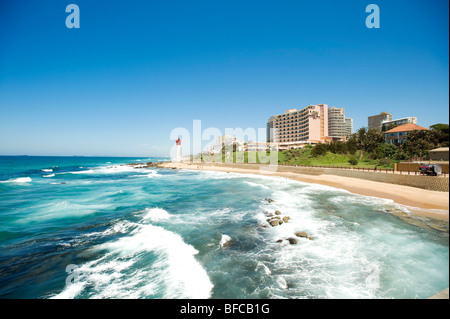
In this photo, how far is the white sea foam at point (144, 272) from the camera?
21.1 ft

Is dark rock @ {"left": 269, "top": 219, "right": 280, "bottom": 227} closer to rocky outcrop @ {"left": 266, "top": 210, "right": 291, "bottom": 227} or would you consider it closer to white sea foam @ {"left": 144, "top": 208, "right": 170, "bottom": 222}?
rocky outcrop @ {"left": 266, "top": 210, "right": 291, "bottom": 227}

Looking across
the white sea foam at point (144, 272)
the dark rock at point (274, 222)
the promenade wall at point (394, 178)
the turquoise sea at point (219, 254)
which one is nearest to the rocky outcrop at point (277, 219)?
the dark rock at point (274, 222)

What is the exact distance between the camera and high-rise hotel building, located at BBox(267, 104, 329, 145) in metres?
70.9

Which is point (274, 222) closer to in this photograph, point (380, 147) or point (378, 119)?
point (380, 147)

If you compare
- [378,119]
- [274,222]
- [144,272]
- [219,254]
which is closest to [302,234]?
[274,222]

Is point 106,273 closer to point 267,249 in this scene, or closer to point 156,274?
point 156,274

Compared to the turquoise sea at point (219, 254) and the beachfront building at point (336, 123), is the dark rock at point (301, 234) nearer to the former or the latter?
the turquoise sea at point (219, 254)

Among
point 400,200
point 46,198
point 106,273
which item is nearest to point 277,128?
point 400,200

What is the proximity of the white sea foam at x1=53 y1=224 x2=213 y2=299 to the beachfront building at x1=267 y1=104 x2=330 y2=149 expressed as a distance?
66.2m

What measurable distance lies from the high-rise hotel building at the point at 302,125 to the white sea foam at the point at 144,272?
217ft

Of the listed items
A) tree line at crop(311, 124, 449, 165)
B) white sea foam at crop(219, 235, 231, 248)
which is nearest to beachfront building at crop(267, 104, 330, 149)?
tree line at crop(311, 124, 449, 165)
